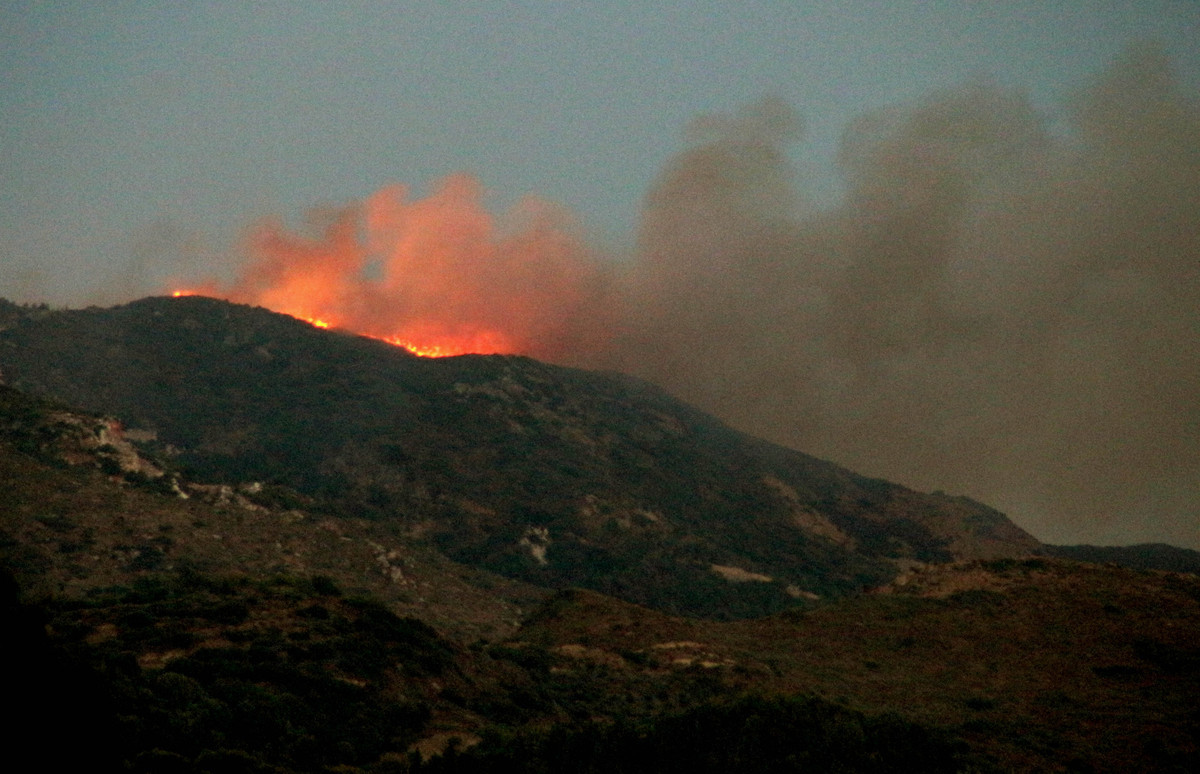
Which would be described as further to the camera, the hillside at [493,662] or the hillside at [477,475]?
the hillside at [477,475]

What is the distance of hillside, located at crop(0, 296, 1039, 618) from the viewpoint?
147m

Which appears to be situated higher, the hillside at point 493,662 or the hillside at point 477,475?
the hillside at point 477,475

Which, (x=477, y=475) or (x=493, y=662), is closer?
(x=493, y=662)

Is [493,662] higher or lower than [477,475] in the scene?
lower

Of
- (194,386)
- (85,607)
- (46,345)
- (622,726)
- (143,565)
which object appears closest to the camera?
(622,726)

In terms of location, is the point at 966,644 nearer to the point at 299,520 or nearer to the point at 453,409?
the point at 299,520

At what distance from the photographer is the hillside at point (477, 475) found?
14725cm

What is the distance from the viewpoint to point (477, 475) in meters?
170

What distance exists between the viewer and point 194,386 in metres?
182

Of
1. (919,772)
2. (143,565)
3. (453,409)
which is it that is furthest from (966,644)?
(453,409)

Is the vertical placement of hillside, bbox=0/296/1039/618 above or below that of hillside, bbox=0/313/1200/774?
above

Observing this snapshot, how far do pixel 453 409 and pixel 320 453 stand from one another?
32351mm

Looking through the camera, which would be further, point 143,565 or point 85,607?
point 143,565

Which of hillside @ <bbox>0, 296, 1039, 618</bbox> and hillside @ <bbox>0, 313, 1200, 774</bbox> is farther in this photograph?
hillside @ <bbox>0, 296, 1039, 618</bbox>
